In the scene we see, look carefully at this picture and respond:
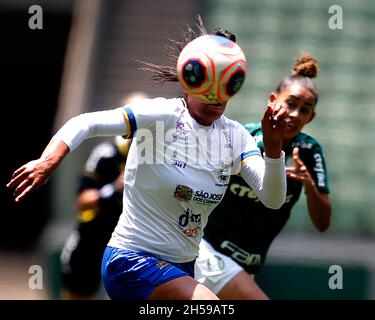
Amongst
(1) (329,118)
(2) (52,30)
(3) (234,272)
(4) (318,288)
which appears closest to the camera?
(3) (234,272)

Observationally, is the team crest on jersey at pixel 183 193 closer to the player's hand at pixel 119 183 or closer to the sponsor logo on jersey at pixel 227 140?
the sponsor logo on jersey at pixel 227 140

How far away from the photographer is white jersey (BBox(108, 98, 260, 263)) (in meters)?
4.65

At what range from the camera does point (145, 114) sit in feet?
15.1

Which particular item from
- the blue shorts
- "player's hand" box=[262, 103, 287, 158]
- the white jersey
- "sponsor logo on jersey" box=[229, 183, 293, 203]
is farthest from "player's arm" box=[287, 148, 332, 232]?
the blue shorts

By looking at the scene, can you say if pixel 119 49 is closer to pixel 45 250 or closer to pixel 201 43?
pixel 45 250

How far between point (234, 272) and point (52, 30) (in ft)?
30.3

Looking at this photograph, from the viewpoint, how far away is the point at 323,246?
31.8 ft

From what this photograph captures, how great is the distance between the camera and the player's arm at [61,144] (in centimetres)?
419

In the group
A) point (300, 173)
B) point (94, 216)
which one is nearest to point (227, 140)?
point (300, 173)

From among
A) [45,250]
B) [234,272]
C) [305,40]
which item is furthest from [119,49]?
[234,272]

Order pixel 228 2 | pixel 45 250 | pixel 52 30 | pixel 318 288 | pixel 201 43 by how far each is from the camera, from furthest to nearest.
→ pixel 52 30
pixel 228 2
pixel 45 250
pixel 318 288
pixel 201 43

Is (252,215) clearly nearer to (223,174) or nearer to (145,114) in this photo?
(223,174)

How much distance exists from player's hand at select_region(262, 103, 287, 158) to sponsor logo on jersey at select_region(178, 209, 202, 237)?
0.51m

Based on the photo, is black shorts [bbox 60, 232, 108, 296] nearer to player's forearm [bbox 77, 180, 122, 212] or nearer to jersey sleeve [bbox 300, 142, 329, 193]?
player's forearm [bbox 77, 180, 122, 212]
